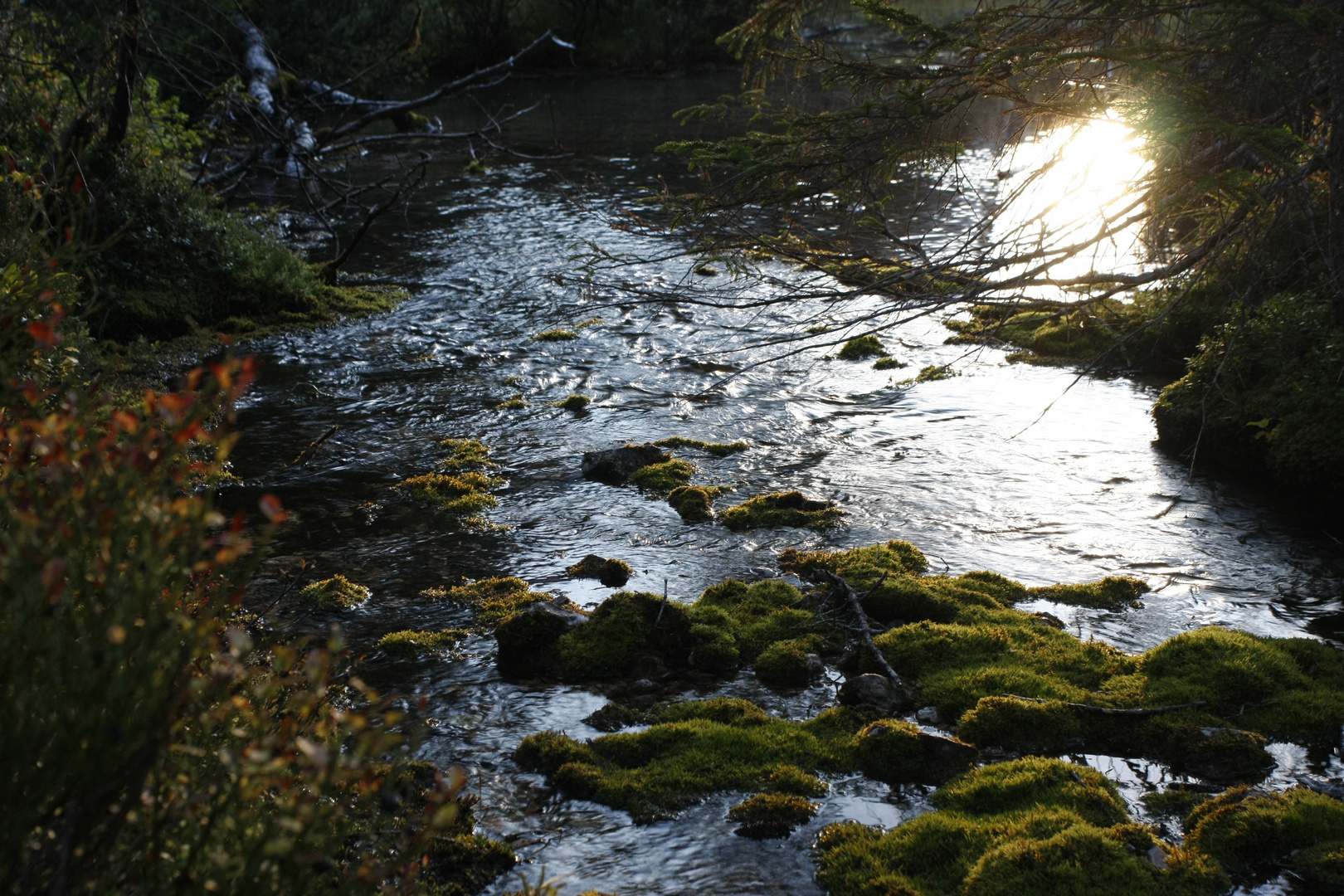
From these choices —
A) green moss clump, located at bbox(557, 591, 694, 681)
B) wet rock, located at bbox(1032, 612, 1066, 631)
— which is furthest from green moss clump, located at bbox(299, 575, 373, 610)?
wet rock, located at bbox(1032, 612, 1066, 631)

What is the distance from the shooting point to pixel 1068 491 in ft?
31.0

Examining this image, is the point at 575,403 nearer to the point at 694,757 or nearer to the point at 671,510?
the point at 671,510

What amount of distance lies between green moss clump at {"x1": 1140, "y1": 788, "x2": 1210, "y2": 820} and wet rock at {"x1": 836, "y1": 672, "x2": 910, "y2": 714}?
1454 millimetres

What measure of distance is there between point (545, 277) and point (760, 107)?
9886mm

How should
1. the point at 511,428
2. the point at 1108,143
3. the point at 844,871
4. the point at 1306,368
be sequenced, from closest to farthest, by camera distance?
1. the point at 844,871
2. the point at 1108,143
3. the point at 1306,368
4. the point at 511,428

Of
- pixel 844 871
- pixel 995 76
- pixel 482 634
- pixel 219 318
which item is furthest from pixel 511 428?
pixel 844 871

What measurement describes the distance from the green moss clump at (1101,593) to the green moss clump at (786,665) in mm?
2229

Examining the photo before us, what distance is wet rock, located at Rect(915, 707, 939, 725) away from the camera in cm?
579

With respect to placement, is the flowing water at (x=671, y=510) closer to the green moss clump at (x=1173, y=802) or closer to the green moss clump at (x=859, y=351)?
the green moss clump at (x=1173, y=802)

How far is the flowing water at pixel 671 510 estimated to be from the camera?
5199mm

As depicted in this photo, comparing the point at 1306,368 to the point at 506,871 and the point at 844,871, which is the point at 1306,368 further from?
the point at 506,871

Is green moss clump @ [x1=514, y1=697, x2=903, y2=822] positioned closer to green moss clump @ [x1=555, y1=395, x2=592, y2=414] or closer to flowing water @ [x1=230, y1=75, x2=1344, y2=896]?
flowing water @ [x1=230, y1=75, x2=1344, y2=896]

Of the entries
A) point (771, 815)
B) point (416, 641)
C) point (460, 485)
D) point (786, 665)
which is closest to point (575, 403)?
point (460, 485)

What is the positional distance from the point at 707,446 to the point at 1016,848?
690 centimetres
